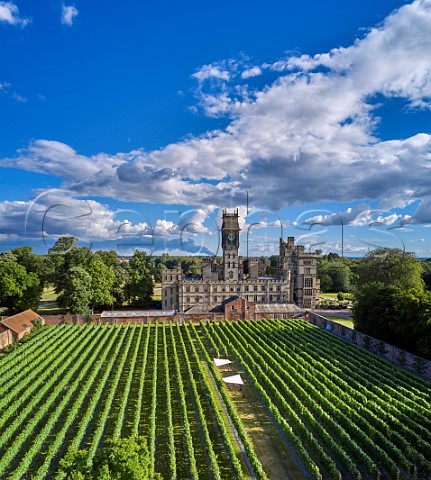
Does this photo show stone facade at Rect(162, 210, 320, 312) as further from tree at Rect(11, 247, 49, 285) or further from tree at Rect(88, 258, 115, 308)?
tree at Rect(11, 247, 49, 285)

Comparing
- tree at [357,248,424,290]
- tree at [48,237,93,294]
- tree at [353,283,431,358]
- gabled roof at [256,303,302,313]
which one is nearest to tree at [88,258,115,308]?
tree at [48,237,93,294]

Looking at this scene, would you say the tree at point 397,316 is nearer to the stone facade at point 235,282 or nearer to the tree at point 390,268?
the tree at point 390,268

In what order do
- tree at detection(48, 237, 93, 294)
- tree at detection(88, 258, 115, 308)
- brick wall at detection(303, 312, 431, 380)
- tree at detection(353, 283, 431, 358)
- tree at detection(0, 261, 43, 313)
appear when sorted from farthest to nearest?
1. tree at detection(48, 237, 93, 294)
2. tree at detection(88, 258, 115, 308)
3. tree at detection(0, 261, 43, 313)
4. tree at detection(353, 283, 431, 358)
5. brick wall at detection(303, 312, 431, 380)

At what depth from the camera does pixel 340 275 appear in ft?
310

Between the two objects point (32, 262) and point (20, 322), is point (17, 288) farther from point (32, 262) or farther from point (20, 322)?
point (32, 262)

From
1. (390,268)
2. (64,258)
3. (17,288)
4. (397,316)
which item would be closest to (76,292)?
(17,288)

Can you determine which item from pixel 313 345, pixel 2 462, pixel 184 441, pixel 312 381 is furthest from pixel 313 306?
pixel 2 462

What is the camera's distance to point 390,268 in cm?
6369

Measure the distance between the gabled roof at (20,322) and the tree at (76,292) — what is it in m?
6.30

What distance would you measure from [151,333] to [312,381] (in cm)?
2317

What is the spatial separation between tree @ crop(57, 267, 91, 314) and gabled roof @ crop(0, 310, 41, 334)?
6.30m

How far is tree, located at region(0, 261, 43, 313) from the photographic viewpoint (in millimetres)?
49969

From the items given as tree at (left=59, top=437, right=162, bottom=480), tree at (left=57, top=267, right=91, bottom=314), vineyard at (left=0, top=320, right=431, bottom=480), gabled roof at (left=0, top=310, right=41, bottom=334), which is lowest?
vineyard at (left=0, top=320, right=431, bottom=480)

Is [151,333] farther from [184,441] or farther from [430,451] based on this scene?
[430,451]
